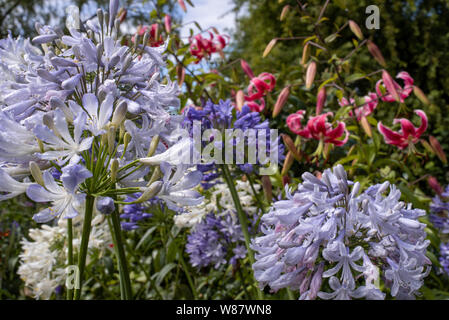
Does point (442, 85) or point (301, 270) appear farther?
point (442, 85)

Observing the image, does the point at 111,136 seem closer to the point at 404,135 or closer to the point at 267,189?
the point at 267,189

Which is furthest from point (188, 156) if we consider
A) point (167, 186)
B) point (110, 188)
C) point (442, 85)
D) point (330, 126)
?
point (442, 85)

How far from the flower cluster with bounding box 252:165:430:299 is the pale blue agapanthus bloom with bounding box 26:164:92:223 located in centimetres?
44

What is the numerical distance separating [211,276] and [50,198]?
5.60ft

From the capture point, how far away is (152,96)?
868mm

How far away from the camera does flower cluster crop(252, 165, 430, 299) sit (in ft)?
2.83

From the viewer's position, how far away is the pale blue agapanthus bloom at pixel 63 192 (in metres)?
0.68

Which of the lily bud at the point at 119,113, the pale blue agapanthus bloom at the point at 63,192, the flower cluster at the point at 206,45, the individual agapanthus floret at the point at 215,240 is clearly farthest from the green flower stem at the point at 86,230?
the flower cluster at the point at 206,45

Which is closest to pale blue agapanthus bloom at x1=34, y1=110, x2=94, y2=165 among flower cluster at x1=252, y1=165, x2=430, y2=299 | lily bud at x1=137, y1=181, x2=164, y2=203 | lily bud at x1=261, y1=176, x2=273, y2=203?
lily bud at x1=137, y1=181, x2=164, y2=203

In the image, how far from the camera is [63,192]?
2.44ft

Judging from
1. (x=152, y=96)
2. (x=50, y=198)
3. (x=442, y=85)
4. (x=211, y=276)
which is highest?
(x=442, y=85)

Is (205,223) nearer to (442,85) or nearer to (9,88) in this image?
(9,88)

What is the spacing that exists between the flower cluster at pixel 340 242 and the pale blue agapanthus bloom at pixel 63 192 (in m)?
0.44

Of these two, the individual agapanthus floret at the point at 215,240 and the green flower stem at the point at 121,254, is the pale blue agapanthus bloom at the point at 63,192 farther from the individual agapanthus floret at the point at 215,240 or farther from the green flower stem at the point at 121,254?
the individual agapanthus floret at the point at 215,240
